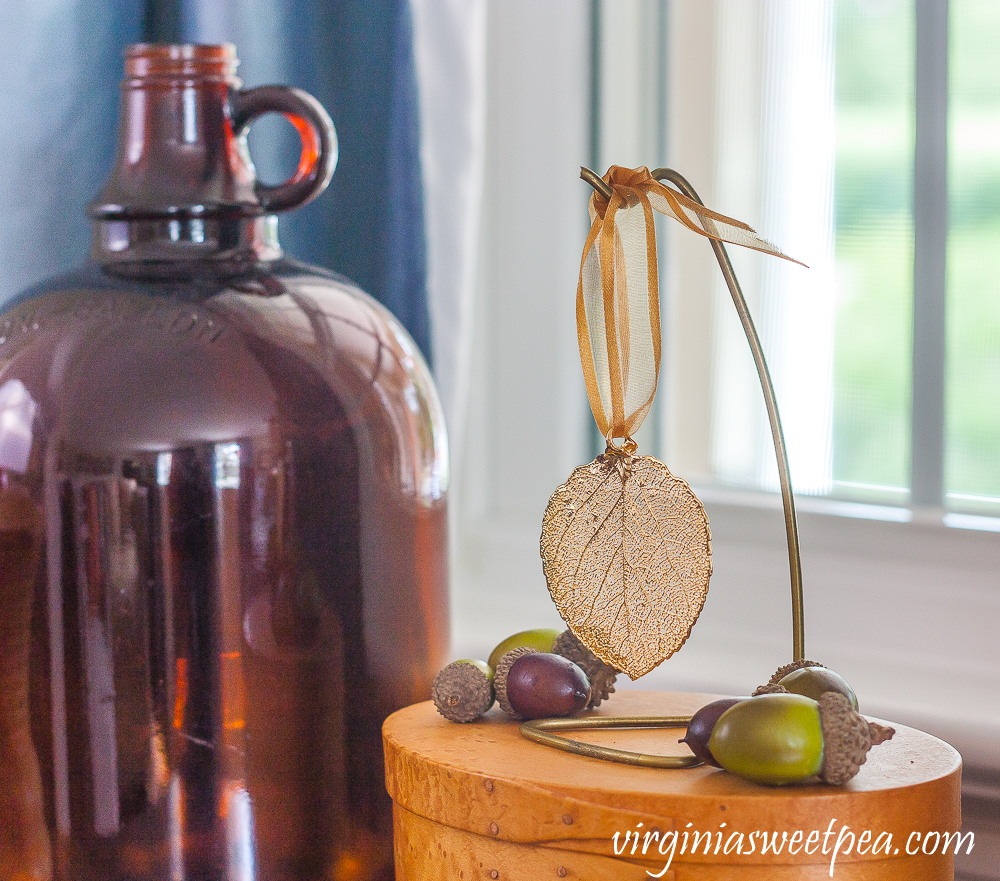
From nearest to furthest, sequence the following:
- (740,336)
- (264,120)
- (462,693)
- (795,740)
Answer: (795,740) → (462,693) → (264,120) → (740,336)

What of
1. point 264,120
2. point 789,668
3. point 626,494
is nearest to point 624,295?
point 626,494

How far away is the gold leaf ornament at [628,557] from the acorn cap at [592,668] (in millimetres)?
29

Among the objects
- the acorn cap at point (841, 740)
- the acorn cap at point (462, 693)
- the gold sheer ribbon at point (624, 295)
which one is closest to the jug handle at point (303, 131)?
the gold sheer ribbon at point (624, 295)

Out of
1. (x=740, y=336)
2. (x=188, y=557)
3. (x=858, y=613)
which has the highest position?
(x=740, y=336)

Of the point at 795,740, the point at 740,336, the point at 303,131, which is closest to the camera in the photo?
the point at 795,740

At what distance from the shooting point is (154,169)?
63 cm

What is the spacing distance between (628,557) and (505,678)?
91 mm

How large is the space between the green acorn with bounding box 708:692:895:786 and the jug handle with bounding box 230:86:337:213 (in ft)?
1.31

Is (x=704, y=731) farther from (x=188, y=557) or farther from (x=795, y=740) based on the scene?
(x=188, y=557)

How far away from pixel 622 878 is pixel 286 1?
716 millimetres

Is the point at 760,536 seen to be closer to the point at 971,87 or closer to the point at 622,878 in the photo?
the point at 971,87

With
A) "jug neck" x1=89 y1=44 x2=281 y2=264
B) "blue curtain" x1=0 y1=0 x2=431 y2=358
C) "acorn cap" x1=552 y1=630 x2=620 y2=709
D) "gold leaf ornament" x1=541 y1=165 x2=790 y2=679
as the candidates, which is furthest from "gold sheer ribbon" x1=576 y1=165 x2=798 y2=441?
"blue curtain" x1=0 y1=0 x2=431 y2=358

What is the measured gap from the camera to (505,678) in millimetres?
562

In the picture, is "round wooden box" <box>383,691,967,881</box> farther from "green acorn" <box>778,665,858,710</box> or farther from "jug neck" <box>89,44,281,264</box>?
"jug neck" <box>89,44,281,264</box>
